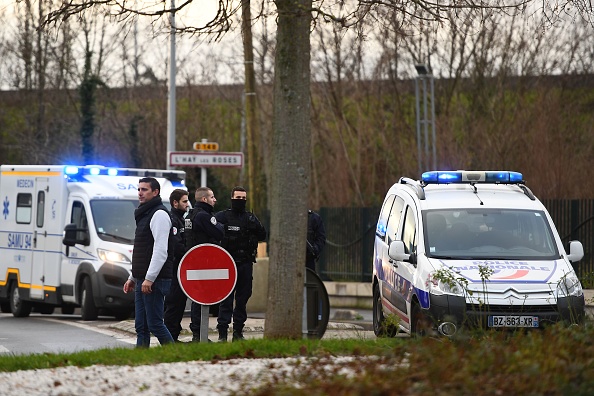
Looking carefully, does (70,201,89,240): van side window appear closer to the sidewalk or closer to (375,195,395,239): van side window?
the sidewalk

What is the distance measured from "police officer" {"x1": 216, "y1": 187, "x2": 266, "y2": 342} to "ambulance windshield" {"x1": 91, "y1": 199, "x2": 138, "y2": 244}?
18.7ft

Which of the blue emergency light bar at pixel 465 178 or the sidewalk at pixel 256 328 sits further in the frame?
the sidewalk at pixel 256 328

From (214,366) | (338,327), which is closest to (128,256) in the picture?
(338,327)

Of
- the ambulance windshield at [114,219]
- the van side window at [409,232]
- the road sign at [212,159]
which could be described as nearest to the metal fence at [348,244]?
the road sign at [212,159]

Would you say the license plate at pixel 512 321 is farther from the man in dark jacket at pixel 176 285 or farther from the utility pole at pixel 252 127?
the utility pole at pixel 252 127

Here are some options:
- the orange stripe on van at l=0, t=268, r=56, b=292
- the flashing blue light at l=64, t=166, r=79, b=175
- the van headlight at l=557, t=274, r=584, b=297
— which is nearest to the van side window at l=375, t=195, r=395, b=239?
the van headlight at l=557, t=274, r=584, b=297

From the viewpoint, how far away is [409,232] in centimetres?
1392

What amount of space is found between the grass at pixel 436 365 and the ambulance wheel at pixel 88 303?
9.32m

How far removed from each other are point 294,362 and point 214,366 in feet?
1.99

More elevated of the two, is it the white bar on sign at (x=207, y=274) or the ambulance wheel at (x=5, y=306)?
the white bar on sign at (x=207, y=274)

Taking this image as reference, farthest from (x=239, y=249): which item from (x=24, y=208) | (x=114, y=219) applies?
(x=24, y=208)

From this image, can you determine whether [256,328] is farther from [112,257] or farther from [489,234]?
[489,234]

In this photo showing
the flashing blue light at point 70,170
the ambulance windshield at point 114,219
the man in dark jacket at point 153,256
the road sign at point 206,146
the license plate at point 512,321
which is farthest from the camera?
the road sign at point 206,146

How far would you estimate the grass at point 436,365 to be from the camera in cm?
693
